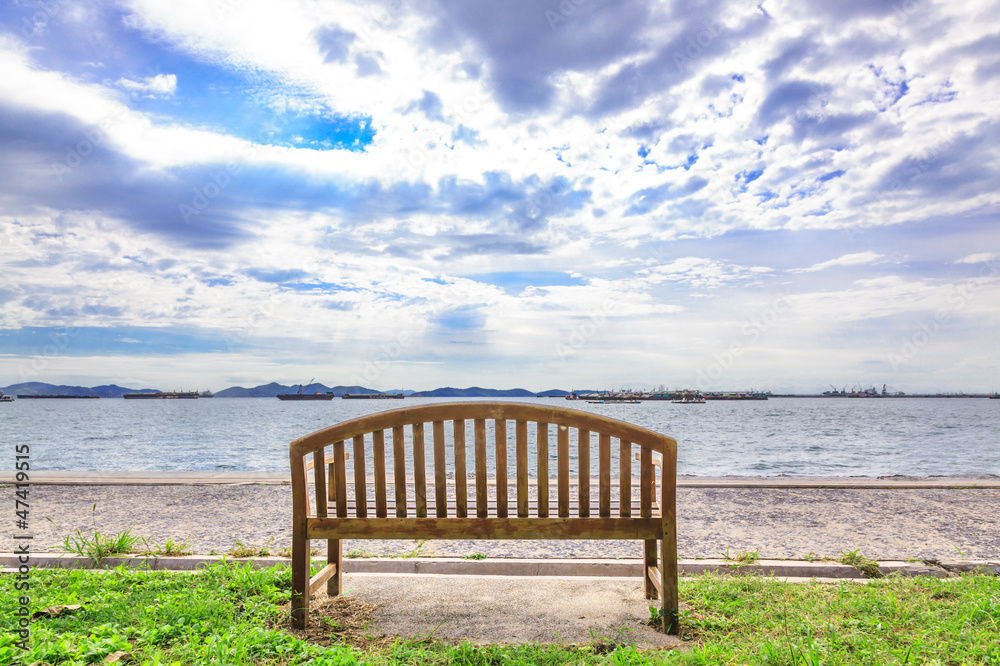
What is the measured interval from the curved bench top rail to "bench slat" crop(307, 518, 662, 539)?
0.47 m

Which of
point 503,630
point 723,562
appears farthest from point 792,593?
point 503,630

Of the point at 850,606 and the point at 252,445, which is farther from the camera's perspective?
the point at 252,445

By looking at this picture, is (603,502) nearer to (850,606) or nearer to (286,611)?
(850,606)

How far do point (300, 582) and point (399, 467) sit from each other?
0.89 meters

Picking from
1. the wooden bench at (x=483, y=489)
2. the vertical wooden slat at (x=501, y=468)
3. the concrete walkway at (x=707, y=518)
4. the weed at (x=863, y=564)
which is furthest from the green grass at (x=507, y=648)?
the concrete walkway at (x=707, y=518)

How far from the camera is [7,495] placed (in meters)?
7.58

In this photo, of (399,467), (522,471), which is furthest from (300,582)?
(522,471)

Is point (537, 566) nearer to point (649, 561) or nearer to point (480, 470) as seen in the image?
point (649, 561)

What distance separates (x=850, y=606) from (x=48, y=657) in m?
→ 4.40

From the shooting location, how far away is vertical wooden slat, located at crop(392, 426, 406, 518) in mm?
3441

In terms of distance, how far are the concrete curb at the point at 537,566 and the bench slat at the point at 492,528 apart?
3.50ft

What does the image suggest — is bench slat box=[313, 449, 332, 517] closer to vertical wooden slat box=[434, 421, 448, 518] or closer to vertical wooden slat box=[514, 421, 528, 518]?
vertical wooden slat box=[434, 421, 448, 518]

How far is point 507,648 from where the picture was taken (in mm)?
2994

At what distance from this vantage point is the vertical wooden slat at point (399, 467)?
11.3 ft
